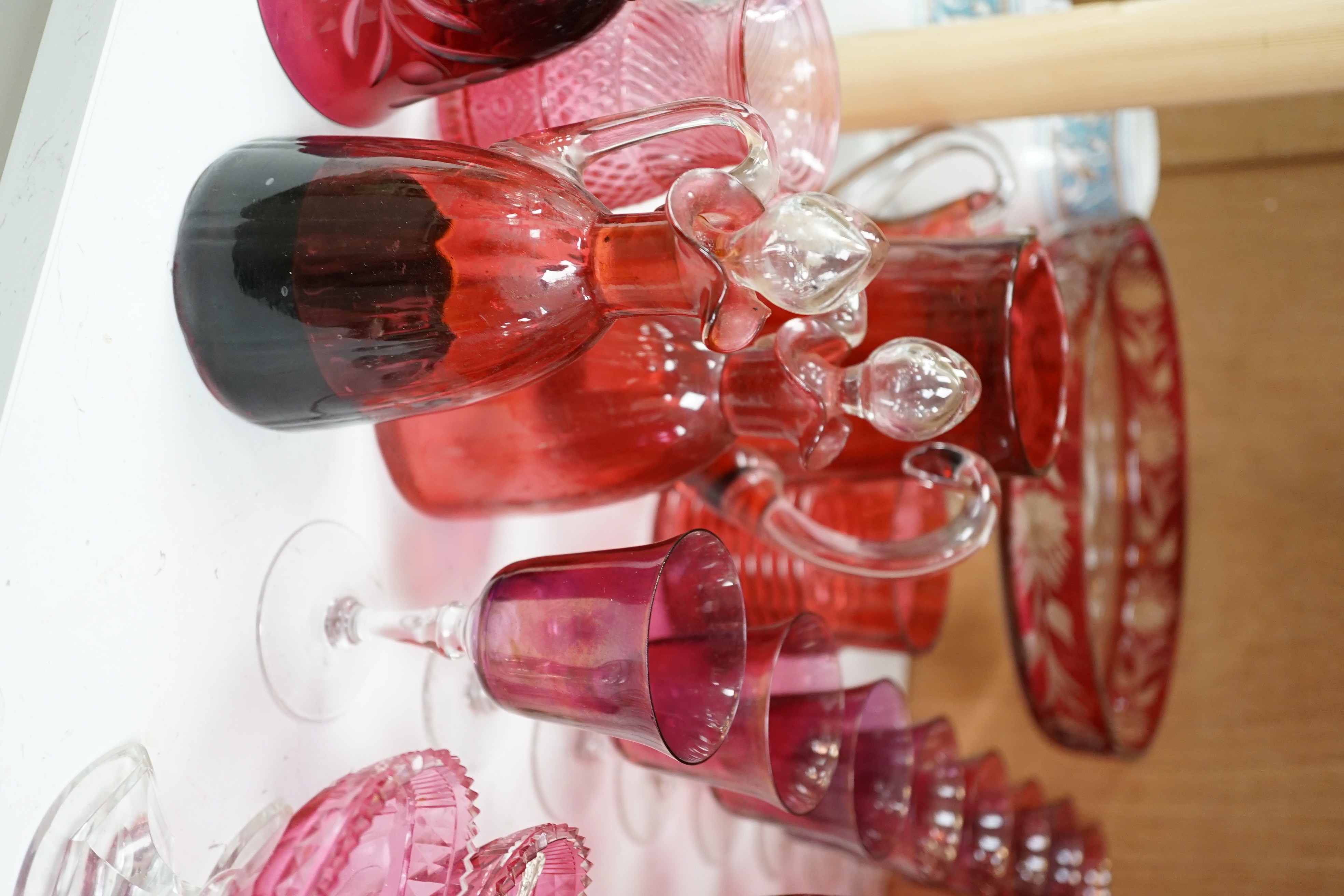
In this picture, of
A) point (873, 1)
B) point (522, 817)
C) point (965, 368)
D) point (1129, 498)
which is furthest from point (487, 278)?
point (1129, 498)

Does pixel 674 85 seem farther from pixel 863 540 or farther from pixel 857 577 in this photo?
pixel 857 577

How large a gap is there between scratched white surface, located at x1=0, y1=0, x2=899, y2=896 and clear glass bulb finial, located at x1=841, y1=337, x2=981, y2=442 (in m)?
0.20

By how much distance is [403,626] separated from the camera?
402 mm

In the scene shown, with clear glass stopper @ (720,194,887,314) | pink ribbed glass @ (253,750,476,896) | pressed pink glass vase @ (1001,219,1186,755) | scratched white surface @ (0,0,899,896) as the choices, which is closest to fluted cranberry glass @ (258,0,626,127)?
scratched white surface @ (0,0,899,896)

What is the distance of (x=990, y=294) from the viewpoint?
17.4 inches

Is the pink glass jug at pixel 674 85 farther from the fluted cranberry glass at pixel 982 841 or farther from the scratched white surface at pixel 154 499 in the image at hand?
the fluted cranberry glass at pixel 982 841

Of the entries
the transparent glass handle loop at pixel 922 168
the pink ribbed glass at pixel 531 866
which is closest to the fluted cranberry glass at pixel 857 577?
the transparent glass handle loop at pixel 922 168

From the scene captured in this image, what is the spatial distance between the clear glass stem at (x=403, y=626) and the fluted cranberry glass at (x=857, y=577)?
0.79 feet

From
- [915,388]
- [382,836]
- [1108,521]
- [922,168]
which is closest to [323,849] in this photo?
[382,836]

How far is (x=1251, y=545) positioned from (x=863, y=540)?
0.48 metres

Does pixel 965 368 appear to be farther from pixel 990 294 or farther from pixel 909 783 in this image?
pixel 909 783

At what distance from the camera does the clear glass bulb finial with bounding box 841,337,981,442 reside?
35cm

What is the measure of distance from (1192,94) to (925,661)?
1.74ft

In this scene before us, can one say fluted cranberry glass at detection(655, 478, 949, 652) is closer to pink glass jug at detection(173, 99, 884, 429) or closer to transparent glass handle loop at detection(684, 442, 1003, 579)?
transparent glass handle loop at detection(684, 442, 1003, 579)
